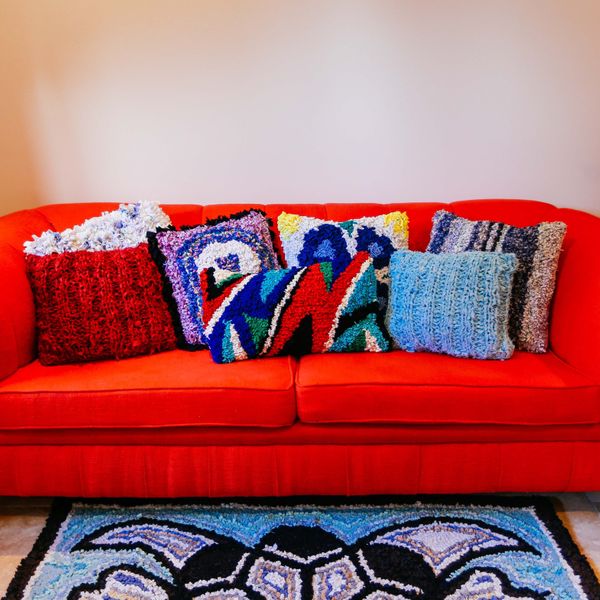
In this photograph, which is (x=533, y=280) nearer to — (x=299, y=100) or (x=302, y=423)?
(x=302, y=423)

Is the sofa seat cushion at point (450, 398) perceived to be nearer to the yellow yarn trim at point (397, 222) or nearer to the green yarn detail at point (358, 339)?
the green yarn detail at point (358, 339)

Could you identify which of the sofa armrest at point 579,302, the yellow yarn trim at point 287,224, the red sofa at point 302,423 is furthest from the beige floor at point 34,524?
the yellow yarn trim at point 287,224

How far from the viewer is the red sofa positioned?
1.57m

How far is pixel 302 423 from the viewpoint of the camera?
1.61 metres

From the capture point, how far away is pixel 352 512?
5.61 ft

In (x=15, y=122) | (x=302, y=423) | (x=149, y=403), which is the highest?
(x=15, y=122)

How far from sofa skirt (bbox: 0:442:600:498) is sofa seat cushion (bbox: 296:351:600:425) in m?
0.11

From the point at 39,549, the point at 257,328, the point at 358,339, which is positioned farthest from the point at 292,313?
the point at 39,549

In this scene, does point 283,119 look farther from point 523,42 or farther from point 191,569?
point 191,569

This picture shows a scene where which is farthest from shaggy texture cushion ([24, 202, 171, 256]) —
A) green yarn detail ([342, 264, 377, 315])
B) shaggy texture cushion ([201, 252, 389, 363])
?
green yarn detail ([342, 264, 377, 315])

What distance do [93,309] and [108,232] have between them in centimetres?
32

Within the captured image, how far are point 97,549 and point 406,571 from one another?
85 cm

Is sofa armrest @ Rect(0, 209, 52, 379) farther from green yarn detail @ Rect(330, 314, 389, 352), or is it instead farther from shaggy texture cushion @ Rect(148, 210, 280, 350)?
green yarn detail @ Rect(330, 314, 389, 352)

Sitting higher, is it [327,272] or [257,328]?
[327,272]
